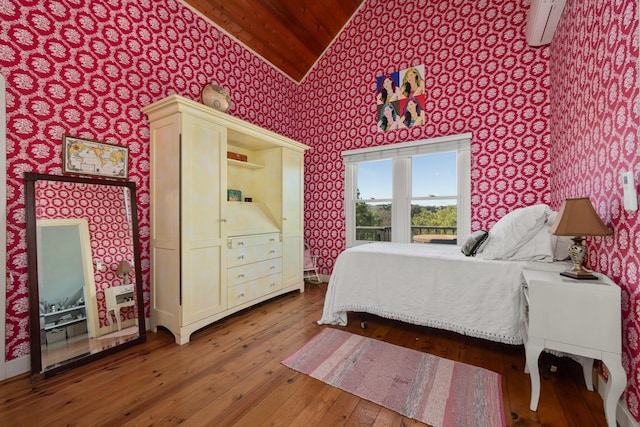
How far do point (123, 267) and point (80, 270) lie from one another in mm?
286

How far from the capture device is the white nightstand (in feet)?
4.38

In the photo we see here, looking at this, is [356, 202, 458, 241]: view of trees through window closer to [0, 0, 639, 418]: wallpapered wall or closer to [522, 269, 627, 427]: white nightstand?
[0, 0, 639, 418]: wallpapered wall

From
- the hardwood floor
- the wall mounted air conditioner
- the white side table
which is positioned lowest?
the hardwood floor

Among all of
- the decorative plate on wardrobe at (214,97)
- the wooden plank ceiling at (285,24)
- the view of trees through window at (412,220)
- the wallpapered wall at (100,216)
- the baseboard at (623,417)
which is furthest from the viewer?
the view of trees through window at (412,220)

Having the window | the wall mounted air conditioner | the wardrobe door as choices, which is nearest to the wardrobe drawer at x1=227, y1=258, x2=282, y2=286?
the wardrobe door

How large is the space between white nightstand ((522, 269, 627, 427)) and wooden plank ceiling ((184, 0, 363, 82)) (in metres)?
3.86

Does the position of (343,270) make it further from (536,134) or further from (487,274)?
(536,134)

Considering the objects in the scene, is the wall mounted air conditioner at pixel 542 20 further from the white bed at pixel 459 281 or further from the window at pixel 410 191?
the white bed at pixel 459 281

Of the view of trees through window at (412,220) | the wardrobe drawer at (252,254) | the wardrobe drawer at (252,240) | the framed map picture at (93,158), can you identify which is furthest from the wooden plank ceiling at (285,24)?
the wardrobe drawer at (252,254)

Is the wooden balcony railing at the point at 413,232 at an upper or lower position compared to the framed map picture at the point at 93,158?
lower

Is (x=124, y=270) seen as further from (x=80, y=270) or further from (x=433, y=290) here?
(x=433, y=290)

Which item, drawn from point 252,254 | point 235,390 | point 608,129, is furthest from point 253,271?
point 608,129

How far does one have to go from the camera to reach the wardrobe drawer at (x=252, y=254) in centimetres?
283

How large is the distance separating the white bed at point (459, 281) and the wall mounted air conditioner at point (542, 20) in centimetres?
171
